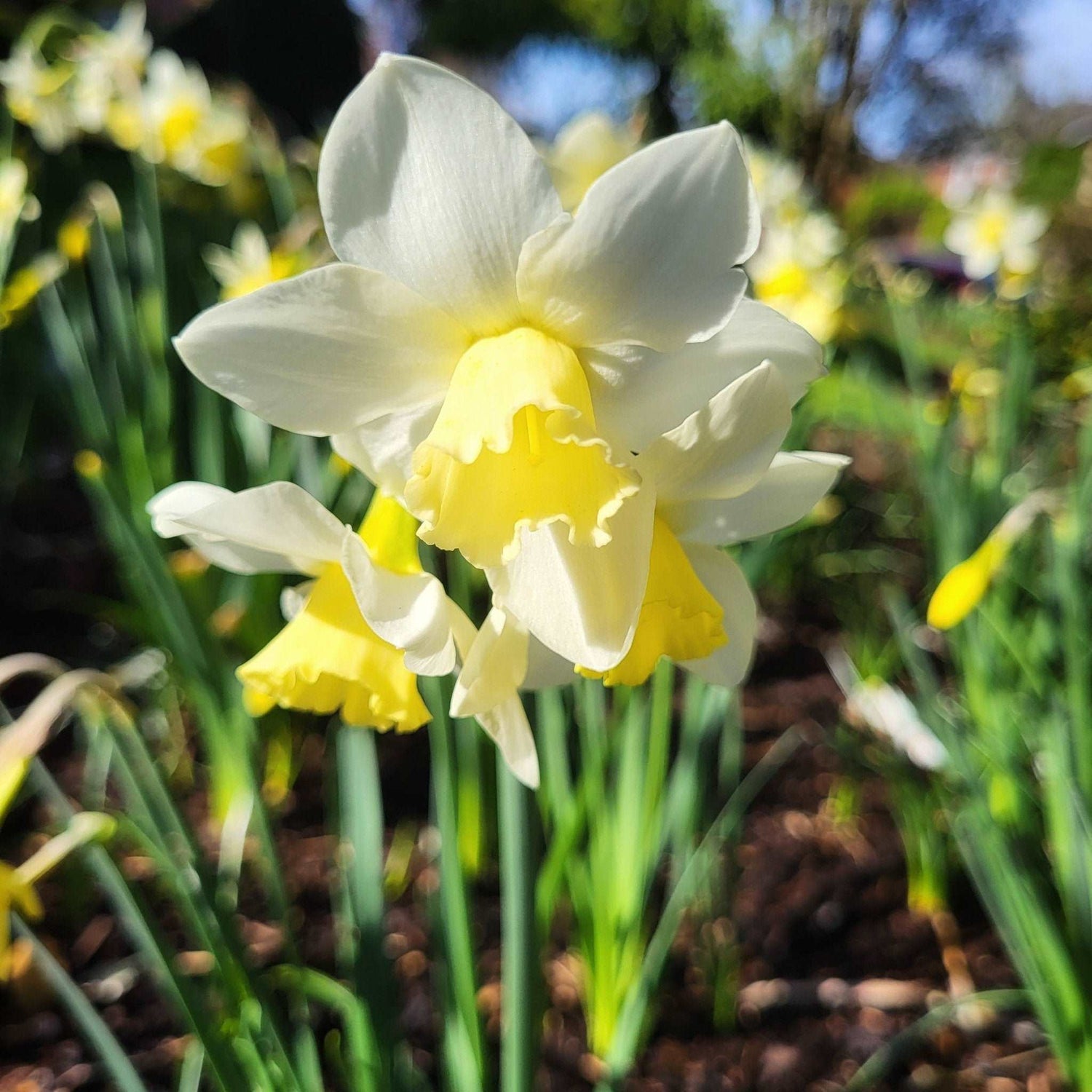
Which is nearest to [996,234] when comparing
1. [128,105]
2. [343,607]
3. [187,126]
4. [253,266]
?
[253,266]

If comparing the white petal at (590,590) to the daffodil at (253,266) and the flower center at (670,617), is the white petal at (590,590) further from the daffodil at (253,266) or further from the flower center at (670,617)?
the daffodil at (253,266)

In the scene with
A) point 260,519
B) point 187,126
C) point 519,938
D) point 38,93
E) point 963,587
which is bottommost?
point 519,938

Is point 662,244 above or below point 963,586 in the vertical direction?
above

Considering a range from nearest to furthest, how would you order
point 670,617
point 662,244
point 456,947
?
point 662,244, point 670,617, point 456,947

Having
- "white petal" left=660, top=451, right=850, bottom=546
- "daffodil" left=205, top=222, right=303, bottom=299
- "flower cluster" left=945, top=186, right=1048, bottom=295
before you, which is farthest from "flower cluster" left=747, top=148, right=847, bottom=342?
"white petal" left=660, top=451, right=850, bottom=546

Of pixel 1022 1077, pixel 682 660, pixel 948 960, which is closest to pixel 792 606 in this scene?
pixel 948 960

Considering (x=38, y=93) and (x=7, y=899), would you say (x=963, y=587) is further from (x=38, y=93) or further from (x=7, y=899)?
(x=38, y=93)

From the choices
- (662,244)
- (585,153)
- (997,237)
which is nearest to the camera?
(662,244)
